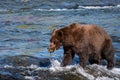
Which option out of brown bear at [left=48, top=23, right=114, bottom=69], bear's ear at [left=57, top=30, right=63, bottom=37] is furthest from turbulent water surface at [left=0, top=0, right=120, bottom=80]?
bear's ear at [left=57, top=30, right=63, bottom=37]

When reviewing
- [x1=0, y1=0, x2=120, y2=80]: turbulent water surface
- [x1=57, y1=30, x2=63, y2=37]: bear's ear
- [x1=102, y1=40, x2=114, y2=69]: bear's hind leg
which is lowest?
[x1=0, y1=0, x2=120, y2=80]: turbulent water surface

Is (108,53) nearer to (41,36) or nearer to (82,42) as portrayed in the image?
(82,42)

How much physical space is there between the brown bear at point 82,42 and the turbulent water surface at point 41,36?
40 cm

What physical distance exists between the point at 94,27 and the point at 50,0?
23727 mm

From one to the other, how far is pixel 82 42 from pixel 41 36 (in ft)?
25.7

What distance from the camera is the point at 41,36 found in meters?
19.6

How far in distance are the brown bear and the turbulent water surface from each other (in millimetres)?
400

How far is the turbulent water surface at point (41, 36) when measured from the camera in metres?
12.2

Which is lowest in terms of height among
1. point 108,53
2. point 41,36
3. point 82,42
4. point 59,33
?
point 41,36

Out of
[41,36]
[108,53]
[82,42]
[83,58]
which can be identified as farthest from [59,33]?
[41,36]

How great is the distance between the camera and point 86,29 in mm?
12102

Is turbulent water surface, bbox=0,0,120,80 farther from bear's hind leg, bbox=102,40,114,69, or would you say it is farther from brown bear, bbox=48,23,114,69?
brown bear, bbox=48,23,114,69

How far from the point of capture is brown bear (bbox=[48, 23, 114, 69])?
463 inches

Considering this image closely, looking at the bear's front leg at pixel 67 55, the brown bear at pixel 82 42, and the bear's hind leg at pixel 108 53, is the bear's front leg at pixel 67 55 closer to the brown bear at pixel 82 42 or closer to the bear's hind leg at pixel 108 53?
the brown bear at pixel 82 42
